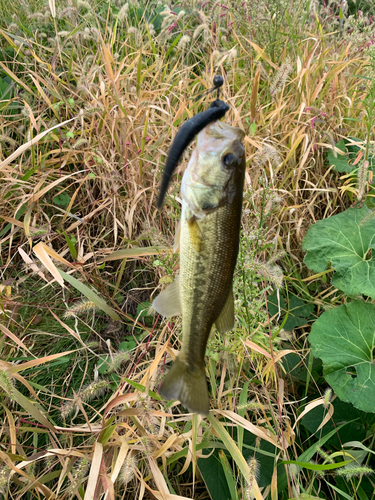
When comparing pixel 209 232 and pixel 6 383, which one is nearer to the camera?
pixel 209 232

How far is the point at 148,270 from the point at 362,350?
142 centimetres

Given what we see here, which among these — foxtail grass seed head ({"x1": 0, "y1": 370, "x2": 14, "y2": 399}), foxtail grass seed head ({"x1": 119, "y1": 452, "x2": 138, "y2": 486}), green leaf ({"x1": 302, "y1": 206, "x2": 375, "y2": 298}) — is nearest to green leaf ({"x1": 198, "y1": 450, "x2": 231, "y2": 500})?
foxtail grass seed head ({"x1": 119, "y1": 452, "x2": 138, "y2": 486})

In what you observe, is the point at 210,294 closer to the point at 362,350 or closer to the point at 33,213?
the point at 362,350

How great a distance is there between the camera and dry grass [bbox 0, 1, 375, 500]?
1840 millimetres

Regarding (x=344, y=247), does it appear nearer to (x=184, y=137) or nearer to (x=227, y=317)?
(x=227, y=317)

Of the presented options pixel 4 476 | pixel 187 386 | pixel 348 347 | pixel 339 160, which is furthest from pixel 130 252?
pixel 339 160

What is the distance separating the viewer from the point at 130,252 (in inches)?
86.1

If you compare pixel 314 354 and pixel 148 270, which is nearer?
pixel 314 354

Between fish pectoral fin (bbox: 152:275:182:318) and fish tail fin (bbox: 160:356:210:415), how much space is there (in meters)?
0.16

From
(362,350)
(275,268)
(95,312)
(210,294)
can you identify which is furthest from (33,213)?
(362,350)

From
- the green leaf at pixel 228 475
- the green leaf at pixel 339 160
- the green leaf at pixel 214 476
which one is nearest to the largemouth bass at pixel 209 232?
the green leaf at pixel 228 475

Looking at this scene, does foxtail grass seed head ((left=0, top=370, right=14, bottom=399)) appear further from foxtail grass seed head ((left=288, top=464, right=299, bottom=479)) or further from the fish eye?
foxtail grass seed head ((left=288, top=464, right=299, bottom=479))

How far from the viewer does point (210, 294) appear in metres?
1.12

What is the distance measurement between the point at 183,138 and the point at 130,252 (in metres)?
1.41
